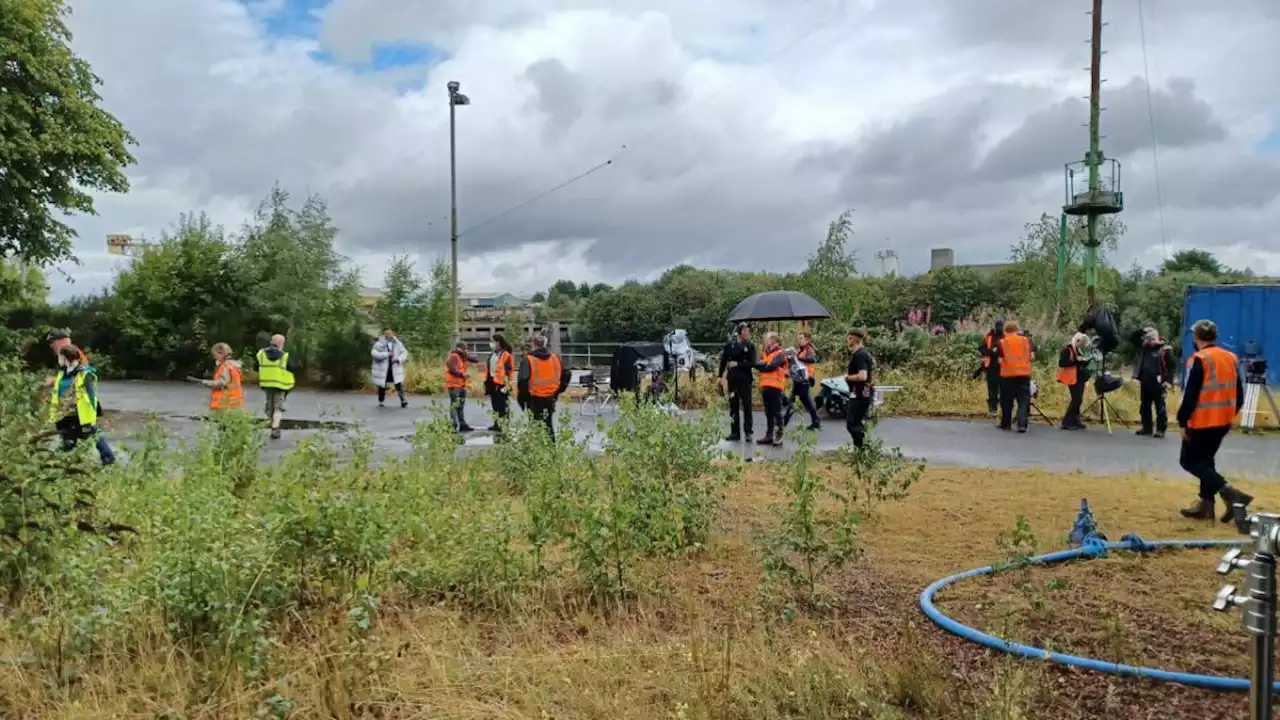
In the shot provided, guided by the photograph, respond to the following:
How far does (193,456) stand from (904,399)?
43.2 ft

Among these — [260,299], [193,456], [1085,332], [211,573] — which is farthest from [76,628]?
[260,299]

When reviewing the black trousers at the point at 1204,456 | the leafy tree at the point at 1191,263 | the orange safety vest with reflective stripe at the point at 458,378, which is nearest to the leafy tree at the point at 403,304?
the orange safety vest with reflective stripe at the point at 458,378

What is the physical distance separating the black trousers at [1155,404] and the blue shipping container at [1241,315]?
18.7 feet

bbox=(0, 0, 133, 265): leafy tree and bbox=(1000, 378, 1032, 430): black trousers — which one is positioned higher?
bbox=(0, 0, 133, 265): leafy tree

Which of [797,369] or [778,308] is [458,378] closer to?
[797,369]

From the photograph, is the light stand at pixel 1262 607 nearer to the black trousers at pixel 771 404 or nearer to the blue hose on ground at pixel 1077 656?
the blue hose on ground at pixel 1077 656

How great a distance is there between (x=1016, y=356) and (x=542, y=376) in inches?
285

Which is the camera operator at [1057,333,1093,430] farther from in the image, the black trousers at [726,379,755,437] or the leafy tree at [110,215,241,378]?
the leafy tree at [110,215,241,378]

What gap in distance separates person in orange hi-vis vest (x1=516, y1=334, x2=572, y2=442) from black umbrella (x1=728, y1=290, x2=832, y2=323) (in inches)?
228

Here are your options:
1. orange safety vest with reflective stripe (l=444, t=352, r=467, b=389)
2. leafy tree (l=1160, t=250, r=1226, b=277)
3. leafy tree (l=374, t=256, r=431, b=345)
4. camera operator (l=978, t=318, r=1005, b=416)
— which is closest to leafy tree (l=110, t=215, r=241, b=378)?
leafy tree (l=374, t=256, r=431, b=345)

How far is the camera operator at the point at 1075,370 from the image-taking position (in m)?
13.6

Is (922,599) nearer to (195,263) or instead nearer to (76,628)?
(76,628)

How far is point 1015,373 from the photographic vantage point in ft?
44.1

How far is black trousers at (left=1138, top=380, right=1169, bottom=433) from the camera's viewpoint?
1305 centimetres
